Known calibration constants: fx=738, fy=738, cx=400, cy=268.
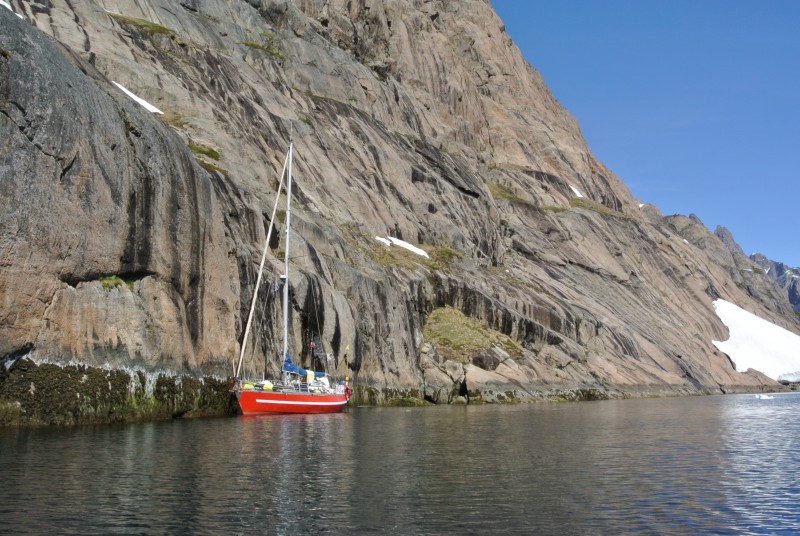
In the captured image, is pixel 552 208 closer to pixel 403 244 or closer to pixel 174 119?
pixel 403 244

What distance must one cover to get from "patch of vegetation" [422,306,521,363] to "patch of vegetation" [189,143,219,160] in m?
33.4

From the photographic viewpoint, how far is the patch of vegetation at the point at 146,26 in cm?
8919

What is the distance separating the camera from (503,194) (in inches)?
6073

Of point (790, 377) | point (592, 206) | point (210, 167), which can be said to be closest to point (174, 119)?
point (210, 167)

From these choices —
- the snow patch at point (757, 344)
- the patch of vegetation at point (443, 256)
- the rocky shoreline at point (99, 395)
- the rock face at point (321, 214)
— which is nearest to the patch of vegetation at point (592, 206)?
the rock face at point (321, 214)

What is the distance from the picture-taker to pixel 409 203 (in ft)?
380

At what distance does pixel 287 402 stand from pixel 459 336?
127 ft

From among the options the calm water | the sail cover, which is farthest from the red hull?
the calm water

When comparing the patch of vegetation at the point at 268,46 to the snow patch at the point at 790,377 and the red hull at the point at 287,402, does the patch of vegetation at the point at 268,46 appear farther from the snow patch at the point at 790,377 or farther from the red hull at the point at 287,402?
the snow patch at the point at 790,377

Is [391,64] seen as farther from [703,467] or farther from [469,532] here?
[469,532]

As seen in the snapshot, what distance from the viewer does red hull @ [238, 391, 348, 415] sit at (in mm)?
51281

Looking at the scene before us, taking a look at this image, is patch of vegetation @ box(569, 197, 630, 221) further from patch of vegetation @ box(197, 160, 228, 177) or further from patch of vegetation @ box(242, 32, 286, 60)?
patch of vegetation @ box(197, 160, 228, 177)

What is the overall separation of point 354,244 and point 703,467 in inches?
2430

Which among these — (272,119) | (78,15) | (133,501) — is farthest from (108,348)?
(272,119)
